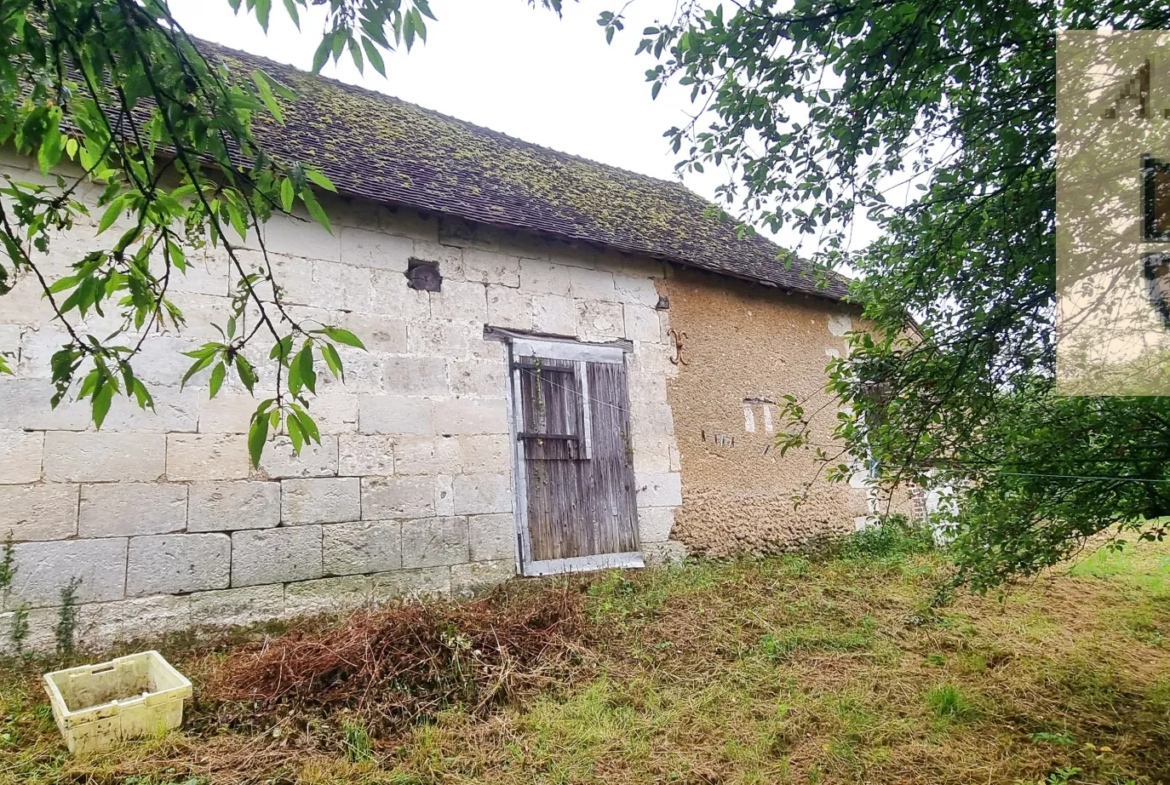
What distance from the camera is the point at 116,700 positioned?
10.7ft

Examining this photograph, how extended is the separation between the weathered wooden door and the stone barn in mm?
21

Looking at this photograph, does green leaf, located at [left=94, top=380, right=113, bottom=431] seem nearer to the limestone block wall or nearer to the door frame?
the limestone block wall

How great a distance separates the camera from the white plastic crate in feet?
9.54

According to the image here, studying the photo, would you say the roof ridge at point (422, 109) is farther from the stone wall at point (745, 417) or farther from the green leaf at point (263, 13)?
the green leaf at point (263, 13)

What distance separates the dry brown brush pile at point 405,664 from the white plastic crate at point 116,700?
29 centimetres

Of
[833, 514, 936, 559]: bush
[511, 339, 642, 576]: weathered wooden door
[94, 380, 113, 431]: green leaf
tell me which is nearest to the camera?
[94, 380, 113, 431]: green leaf

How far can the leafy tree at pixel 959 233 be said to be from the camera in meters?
2.68

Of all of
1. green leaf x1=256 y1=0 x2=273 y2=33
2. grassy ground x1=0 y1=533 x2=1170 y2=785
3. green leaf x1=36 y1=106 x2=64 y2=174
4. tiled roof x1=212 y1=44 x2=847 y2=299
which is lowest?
grassy ground x1=0 y1=533 x2=1170 y2=785

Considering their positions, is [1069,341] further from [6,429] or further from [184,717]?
[6,429]

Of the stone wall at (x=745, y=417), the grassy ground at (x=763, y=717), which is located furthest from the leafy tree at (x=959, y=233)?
the stone wall at (x=745, y=417)

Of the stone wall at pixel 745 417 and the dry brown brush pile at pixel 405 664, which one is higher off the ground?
the stone wall at pixel 745 417

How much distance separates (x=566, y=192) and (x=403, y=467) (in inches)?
145

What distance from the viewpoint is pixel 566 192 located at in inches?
283

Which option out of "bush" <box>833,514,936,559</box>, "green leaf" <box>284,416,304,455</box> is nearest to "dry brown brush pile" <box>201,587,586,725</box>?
"green leaf" <box>284,416,304,455</box>
